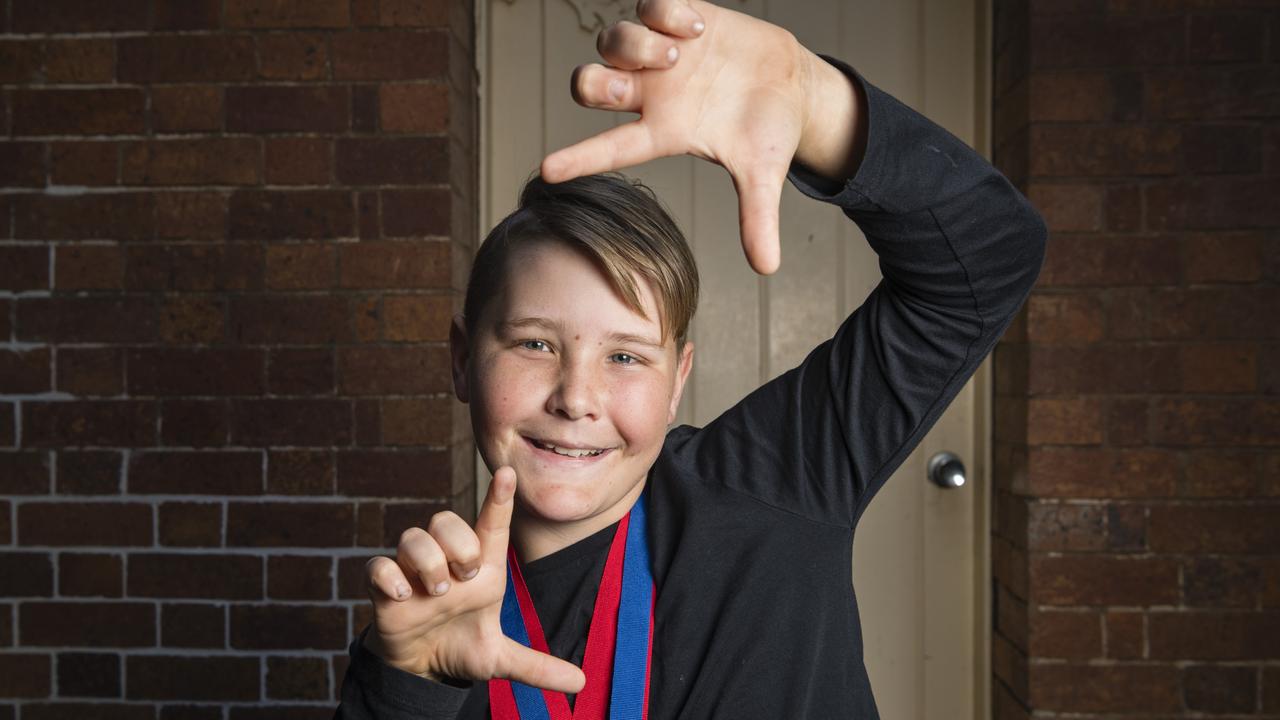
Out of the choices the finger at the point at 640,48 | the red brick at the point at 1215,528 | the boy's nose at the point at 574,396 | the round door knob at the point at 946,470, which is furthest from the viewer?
the round door knob at the point at 946,470

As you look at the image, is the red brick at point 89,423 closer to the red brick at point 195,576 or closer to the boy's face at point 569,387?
the red brick at point 195,576

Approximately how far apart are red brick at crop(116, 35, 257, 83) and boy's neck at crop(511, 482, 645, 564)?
60.1 inches

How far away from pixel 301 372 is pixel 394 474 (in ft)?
1.11

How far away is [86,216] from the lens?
229 cm

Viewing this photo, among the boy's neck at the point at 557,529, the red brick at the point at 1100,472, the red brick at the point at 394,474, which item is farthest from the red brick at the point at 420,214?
the red brick at the point at 1100,472

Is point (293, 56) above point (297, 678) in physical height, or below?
above

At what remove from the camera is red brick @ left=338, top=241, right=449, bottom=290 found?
7.36ft

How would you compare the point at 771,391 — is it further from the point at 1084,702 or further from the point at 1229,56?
the point at 1229,56

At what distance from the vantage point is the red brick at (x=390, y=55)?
225 cm

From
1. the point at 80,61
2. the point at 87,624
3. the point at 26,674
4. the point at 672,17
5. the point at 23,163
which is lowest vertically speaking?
the point at 26,674

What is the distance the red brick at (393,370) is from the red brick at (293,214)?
0.30m

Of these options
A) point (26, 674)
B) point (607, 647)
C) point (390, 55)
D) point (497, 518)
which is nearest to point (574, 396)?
point (497, 518)

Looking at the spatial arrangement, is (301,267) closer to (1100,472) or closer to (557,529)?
(557,529)

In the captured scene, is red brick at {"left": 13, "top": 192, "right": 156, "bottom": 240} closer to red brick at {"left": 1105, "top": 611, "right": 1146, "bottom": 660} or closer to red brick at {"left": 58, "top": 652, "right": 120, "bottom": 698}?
red brick at {"left": 58, "top": 652, "right": 120, "bottom": 698}
